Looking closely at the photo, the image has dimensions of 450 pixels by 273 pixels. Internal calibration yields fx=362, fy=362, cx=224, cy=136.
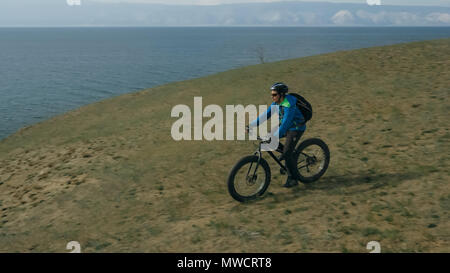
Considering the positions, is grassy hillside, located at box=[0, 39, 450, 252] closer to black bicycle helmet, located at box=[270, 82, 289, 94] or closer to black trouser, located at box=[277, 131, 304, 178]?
black trouser, located at box=[277, 131, 304, 178]

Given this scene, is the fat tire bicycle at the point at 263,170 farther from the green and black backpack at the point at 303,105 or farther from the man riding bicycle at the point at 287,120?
the green and black backpack at the point at 303,105

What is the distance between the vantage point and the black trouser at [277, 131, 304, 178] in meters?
7.69

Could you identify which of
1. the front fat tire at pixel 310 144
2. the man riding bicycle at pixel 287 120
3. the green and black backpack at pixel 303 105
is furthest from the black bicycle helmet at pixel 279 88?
the front fat tire at pixel 310 144

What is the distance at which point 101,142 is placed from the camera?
14094mm

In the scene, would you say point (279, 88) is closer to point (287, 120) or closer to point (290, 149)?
point (287, 120)

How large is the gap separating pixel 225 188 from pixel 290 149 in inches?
80.6

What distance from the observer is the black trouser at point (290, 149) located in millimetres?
7688

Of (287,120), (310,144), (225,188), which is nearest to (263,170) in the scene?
(287,120)

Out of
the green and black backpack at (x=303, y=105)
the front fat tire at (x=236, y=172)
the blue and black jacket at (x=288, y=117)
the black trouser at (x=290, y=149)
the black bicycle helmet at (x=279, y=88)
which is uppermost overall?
the black bicycle helmet at (x=279, y=88)

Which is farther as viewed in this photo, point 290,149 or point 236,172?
point 290,149

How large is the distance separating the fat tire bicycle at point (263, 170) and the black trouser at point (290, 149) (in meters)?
0.09

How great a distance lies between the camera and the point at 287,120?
24.6 feet

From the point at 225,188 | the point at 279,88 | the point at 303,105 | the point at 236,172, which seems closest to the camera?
the point at 236,172
